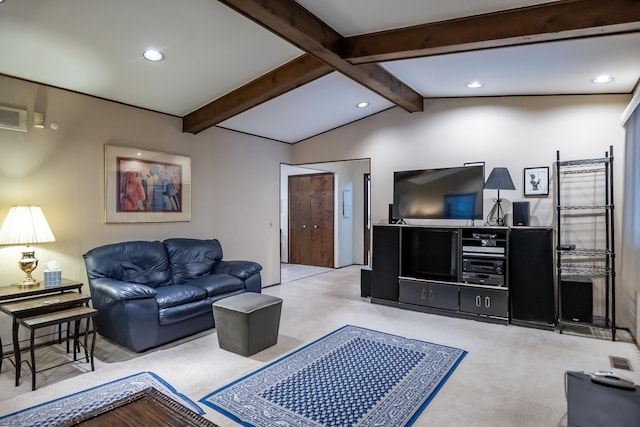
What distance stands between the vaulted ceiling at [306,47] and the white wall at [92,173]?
0.21m

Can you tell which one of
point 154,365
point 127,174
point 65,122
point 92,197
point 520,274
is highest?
point 65,122

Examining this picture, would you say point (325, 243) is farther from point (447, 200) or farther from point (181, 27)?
point (181, 27)

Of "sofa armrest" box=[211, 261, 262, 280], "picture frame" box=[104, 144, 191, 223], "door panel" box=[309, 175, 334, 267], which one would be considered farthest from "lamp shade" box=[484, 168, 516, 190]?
"door panel" box=[309, 175, 334, 267]

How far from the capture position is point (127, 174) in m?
4.19

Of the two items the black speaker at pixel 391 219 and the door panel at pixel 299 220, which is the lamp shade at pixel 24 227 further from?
the door panel at pixel 299 220

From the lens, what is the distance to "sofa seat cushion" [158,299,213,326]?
11.1ft

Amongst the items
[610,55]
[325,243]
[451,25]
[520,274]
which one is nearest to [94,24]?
[451,25]

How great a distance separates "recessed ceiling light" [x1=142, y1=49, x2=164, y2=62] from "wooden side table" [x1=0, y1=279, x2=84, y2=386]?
219cm

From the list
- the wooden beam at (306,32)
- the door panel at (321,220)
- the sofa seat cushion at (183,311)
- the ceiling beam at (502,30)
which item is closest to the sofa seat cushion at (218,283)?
the sofa seat cushion at (183,311)

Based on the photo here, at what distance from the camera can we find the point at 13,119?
3.33 metres

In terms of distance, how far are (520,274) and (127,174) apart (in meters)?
4.67

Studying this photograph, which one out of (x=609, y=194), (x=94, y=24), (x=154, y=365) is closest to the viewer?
(x=94, y=24)

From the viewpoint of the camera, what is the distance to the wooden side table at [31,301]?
273 cm

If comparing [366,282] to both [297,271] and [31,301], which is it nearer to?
[297,271]
